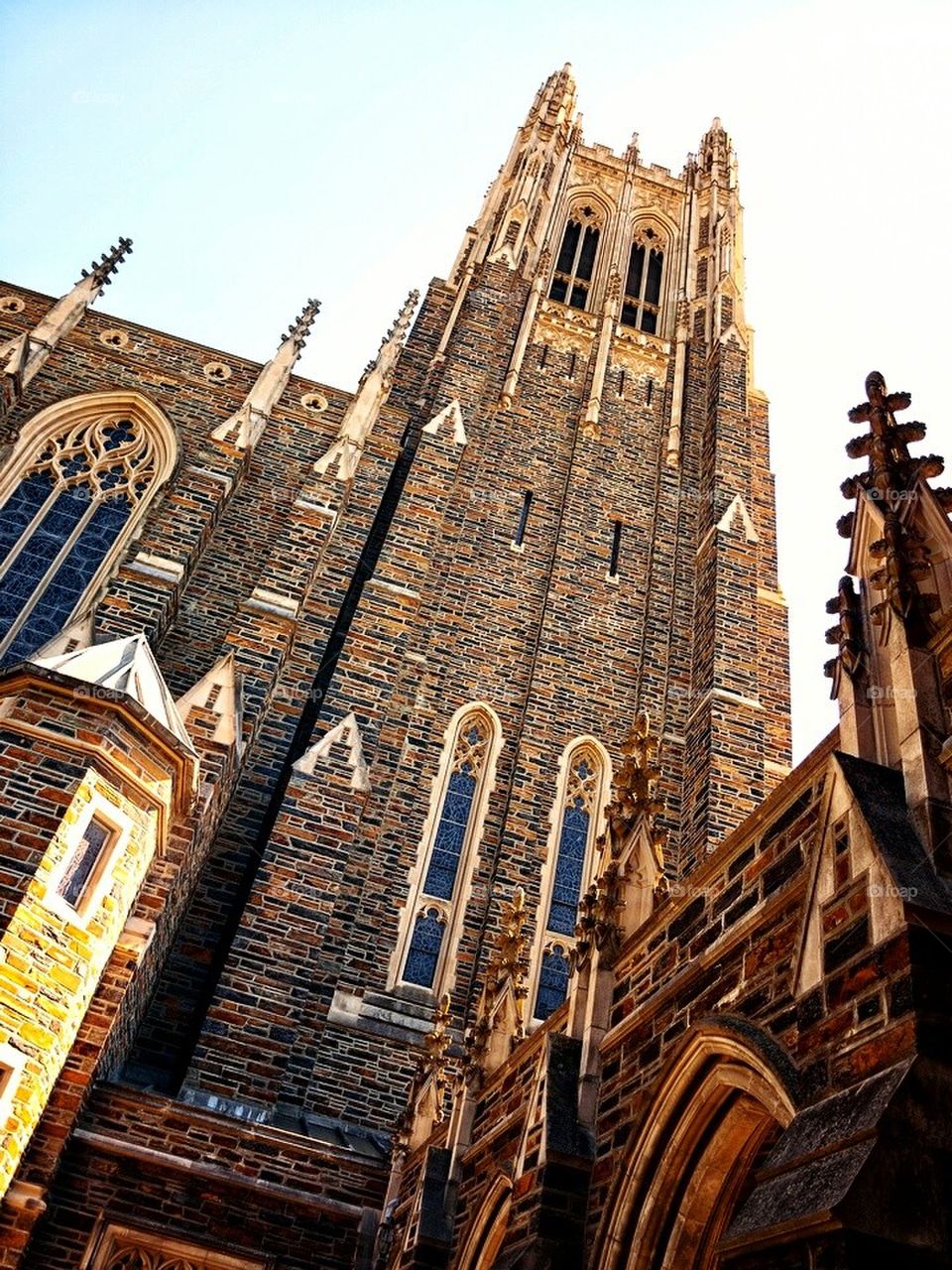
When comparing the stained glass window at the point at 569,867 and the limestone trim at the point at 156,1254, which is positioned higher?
the stained glass window at the point at 569,867

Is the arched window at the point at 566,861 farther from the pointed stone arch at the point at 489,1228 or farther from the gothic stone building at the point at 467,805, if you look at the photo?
the pointed stone arch at the point at 489,1228

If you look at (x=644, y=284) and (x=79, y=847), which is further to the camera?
(x=644, y=284)

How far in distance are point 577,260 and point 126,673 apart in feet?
58.6

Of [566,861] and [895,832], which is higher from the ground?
[566,861]

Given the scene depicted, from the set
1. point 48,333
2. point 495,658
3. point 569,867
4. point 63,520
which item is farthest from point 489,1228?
point 48,333

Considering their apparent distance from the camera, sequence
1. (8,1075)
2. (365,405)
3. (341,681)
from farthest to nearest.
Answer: (365,405), (341,681), (8,1075)

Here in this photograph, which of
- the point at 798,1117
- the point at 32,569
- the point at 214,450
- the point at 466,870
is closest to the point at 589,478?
the point at 214,450

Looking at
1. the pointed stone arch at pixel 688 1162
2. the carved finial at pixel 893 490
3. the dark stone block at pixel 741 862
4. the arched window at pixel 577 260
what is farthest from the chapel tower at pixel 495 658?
the carved finial at pixel 893 490

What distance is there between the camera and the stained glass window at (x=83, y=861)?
28.9ft

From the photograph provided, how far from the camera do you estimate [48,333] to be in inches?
691

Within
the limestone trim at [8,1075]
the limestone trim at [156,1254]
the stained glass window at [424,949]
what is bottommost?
the limestone trim at [156,1254]

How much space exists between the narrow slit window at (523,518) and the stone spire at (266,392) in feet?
14.8

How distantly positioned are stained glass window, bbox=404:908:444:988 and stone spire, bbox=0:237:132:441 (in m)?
10.0

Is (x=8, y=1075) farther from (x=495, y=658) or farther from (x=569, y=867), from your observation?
(x=495, y=658)
